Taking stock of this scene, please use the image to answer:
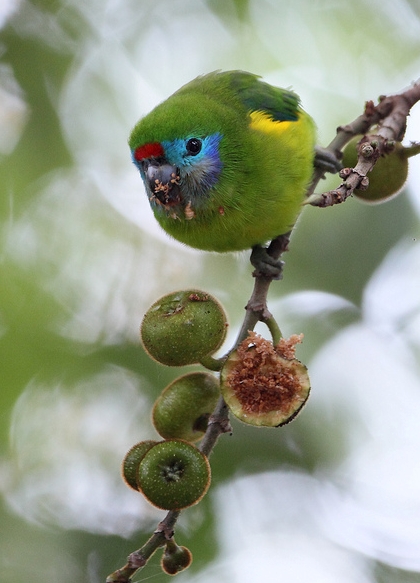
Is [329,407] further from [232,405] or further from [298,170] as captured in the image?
[232,405]

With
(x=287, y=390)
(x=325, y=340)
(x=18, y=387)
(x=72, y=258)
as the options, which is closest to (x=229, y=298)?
(x=325, y=340)

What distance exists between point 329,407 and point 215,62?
2.69 m

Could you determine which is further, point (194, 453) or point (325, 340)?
point (325, 340)

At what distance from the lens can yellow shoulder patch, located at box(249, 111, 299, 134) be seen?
3094 millimetres

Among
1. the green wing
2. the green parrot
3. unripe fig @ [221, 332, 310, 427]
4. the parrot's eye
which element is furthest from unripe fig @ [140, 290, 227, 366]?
the green wing

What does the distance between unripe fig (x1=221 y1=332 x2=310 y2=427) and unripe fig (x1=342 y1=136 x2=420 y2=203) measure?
0.92 metres

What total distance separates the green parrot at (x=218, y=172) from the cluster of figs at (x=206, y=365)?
760mm

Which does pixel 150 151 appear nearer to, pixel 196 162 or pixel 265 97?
pixel 196 162

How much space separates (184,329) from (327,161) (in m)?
1.37

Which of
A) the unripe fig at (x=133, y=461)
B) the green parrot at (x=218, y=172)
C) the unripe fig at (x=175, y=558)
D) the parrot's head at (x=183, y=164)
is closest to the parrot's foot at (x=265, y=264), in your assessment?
the green parrot at (x=218, y=172)

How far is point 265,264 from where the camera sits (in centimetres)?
285

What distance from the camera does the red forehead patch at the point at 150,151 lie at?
284 centimetres

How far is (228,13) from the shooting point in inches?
193

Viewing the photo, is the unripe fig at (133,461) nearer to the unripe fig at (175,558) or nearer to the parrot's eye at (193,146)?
the unripe fig at (175,558)
